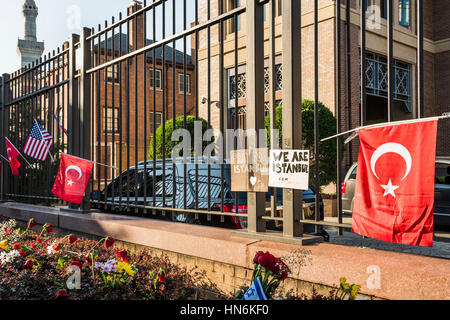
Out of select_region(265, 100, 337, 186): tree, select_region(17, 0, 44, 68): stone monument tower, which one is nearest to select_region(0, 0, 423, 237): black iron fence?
select_region(265, 100, 337, 186): tree

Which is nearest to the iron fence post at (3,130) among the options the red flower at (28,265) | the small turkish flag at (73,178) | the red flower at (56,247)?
the small turkish flag at (73,178)

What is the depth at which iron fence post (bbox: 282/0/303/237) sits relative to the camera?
327 centimetres

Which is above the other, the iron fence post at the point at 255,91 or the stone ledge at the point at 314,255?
the iron fence post at the point at 255,91

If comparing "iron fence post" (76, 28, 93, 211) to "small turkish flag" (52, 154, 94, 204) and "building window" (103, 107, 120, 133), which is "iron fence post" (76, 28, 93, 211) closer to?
"small turkish flag" (52, 154, 94, 204)

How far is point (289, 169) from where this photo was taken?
3.25 m

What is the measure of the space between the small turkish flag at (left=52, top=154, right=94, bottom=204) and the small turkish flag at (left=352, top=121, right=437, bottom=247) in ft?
13.2

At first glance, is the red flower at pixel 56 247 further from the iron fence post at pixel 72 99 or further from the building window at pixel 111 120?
the iron fence post at pixel 72 99

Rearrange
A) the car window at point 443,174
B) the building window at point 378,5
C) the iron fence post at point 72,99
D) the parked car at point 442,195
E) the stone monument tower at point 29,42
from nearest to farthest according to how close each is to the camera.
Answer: the iron fence post at point 72,99 → the parked car at point 442,195 → the car window at point 443,174 → the building window at point 378,5 → the stone monument tower at point 29,42

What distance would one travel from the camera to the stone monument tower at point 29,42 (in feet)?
156

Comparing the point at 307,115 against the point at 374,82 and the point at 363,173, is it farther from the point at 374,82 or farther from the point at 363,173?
the point at 363,173

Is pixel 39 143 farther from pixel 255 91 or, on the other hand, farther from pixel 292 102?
pixel 292 102

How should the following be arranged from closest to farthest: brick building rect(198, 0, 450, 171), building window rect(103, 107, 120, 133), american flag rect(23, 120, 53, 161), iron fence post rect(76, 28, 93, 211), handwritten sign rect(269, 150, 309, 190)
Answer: handwritten sign rect(269, 150, 309, 190), building window rect(103, 107, 120, 133), iron fence post rect(76, 28, 93, 211), american flag rect(23, 120, 53, 161), brick building rect(198, 0, 450, 171)

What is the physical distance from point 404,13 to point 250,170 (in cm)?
2038

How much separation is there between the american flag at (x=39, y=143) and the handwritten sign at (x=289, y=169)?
5011 mm
